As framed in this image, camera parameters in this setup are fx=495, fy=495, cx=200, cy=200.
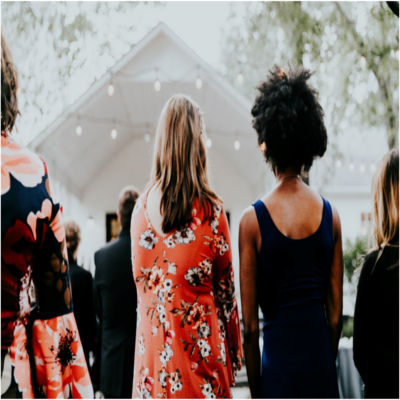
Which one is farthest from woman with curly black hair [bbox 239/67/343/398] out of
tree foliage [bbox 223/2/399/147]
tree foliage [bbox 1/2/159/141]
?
tree foliage [bbox 223/2/399/147]

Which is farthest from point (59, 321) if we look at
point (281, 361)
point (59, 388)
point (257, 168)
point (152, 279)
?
point (257, 168)

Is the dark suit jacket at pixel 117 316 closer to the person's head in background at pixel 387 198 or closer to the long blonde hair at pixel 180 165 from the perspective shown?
the long blonde hair at pixel 180 165

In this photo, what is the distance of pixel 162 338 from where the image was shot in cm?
212

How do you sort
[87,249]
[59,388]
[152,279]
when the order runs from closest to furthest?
1. [59,388]
2. [152,279]
3. [87,249]

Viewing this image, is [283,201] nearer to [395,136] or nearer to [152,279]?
[152,279]

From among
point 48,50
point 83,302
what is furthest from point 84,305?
point 48,50

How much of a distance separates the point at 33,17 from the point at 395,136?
660 cm

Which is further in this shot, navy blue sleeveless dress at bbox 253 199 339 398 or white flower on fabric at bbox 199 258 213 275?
white flower on fabric at bbox 199 258 213 275

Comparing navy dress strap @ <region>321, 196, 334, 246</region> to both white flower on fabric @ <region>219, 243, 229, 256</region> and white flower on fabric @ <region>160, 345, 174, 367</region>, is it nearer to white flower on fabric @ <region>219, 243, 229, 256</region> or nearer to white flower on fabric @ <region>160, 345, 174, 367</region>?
white flower on fabric @ <region>219, 243, 229, 256</region>

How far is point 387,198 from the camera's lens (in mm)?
2730

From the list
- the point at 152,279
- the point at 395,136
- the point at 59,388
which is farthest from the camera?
the point at 395,136

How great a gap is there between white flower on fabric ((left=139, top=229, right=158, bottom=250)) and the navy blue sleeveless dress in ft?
1.54

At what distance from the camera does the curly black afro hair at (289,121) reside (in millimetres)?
2137

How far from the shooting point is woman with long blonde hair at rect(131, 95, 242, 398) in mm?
2104
